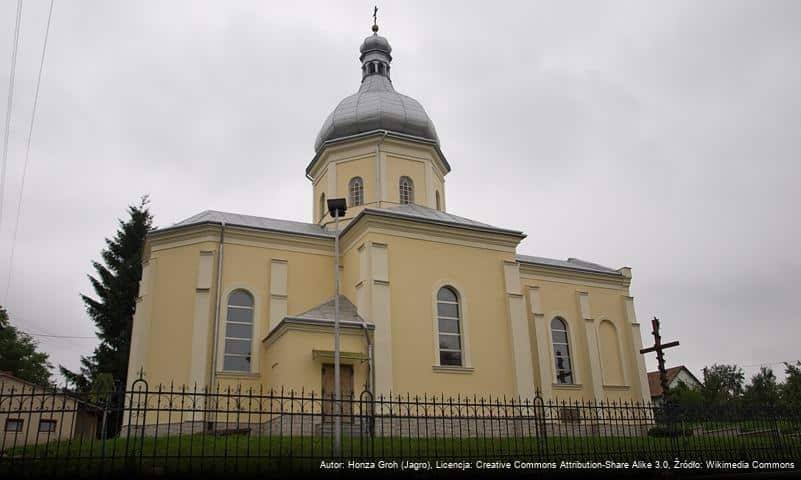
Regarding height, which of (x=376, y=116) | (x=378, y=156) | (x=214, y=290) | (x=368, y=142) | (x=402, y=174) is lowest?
(x=214, y=290)

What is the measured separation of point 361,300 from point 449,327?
3.26 m

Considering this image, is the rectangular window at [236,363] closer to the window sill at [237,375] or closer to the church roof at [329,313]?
the window sill at [237,375]

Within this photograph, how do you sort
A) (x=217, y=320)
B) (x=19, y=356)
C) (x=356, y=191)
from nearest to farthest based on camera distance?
(x=217, y=320)
(x=356, y=191)
(x=19, y=356)

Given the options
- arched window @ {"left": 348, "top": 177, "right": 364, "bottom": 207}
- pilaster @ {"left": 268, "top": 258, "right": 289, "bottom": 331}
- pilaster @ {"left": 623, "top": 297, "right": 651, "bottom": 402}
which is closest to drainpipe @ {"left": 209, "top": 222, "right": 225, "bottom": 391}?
pilaster @ {"left": 268, "top": 258, "right": 289, "bottom": 331}

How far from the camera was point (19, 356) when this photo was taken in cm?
3925

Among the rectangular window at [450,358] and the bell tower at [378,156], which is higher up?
the bell tower at [378,156]

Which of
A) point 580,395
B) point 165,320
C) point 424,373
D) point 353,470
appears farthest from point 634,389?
point 353,470

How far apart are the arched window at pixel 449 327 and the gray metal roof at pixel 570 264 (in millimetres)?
6824

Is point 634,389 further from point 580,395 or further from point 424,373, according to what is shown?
point 424,373

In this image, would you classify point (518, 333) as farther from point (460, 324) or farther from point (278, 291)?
point (278, 291)

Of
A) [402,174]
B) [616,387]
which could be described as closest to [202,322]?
[402,174]

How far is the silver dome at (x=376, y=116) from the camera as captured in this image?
27.5m

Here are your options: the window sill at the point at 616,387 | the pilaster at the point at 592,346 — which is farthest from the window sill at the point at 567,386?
the window sill at the point at 616,387

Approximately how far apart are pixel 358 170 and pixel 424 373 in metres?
9.98
